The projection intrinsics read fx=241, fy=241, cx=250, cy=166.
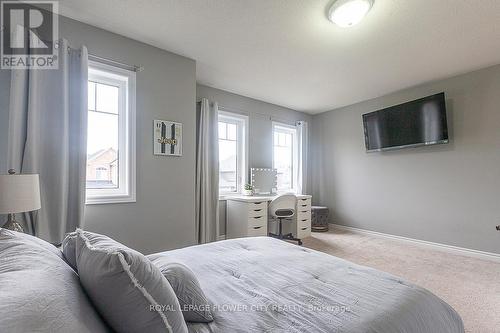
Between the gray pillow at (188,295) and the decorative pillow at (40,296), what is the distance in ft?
0.87

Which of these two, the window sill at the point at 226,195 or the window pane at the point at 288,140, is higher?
the window pane at the point at 288,140

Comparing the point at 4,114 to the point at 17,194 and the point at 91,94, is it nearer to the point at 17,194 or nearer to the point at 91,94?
the point at 91,94

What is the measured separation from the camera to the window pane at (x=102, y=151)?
8.26 feet

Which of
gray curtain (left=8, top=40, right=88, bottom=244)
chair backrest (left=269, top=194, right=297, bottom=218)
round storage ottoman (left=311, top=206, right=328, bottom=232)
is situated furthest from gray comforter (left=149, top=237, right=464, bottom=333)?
round storage ottoman (left=311, top=206, right=328, bottom=232)

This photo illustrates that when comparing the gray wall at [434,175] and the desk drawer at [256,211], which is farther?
the desk drawer at [256,211]

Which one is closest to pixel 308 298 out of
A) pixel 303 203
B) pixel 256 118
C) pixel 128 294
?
pixel 128 294

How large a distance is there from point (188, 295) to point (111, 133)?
230 centimetres

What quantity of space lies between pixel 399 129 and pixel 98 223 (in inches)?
173

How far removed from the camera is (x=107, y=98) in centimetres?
263

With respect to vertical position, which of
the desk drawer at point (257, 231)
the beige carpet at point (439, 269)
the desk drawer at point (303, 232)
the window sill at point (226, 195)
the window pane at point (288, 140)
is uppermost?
the window pane at point (288, 140)

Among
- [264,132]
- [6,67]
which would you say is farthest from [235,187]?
[6,67]

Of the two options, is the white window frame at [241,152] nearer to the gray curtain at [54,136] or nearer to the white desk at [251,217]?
the white desk at [251,217]

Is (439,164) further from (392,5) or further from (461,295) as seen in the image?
(392,5)

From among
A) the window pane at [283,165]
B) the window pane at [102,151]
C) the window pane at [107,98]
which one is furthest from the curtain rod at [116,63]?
the window pane at [283,165]
